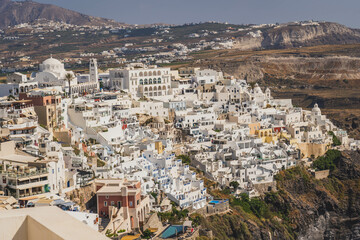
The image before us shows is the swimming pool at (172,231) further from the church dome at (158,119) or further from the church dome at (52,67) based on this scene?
the church dome at (52,67)

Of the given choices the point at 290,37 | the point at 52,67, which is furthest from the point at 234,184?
the point at 290,37

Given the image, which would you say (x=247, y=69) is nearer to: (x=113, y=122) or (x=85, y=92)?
(x=85, y=92)

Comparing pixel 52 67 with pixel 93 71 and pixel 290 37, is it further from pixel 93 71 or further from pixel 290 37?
pixel 290 37

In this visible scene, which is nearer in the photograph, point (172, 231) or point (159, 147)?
point (172, 231)

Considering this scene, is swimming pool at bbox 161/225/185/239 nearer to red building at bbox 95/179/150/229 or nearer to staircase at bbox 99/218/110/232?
red building at bbox 95/179/150/229

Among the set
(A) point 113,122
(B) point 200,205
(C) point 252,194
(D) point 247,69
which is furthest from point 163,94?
(D) point 247,69

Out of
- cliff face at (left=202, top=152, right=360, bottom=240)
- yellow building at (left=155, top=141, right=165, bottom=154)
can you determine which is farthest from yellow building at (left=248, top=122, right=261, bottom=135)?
yellow building at (left=155, top=141, right=165, bottom=154)

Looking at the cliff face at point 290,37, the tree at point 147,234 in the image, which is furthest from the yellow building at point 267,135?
the cliff face at point 290,37

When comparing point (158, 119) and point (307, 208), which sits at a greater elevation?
point (158, 119)
